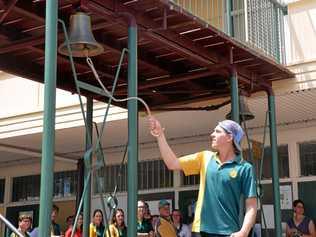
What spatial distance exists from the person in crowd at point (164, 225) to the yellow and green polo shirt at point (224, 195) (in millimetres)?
5606

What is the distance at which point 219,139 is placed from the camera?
4.74m

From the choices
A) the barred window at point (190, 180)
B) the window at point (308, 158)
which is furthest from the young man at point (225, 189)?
the barred window at point (190, 180)

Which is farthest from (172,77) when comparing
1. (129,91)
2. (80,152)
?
(80,152)

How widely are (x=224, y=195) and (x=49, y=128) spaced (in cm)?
157

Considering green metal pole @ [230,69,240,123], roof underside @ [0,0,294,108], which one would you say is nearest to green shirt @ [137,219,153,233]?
roof underside @ [0,0,294,108]

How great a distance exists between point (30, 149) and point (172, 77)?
22.0 ft

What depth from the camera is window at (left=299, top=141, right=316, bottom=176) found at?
37.1 ft

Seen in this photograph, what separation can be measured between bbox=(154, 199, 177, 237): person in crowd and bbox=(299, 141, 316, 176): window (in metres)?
2.87

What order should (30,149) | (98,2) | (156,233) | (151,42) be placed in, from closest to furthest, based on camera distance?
(98,2) < (151,42) < (156,233) < (30,149)

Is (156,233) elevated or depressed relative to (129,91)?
depressed

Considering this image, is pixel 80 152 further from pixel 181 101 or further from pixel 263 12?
pixel 263 12

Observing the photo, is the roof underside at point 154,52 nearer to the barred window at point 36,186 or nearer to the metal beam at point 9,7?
the metal beam at point 9,7

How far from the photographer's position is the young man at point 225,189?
180 inches

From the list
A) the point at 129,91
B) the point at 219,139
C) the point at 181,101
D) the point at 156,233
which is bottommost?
the point at 156,233
